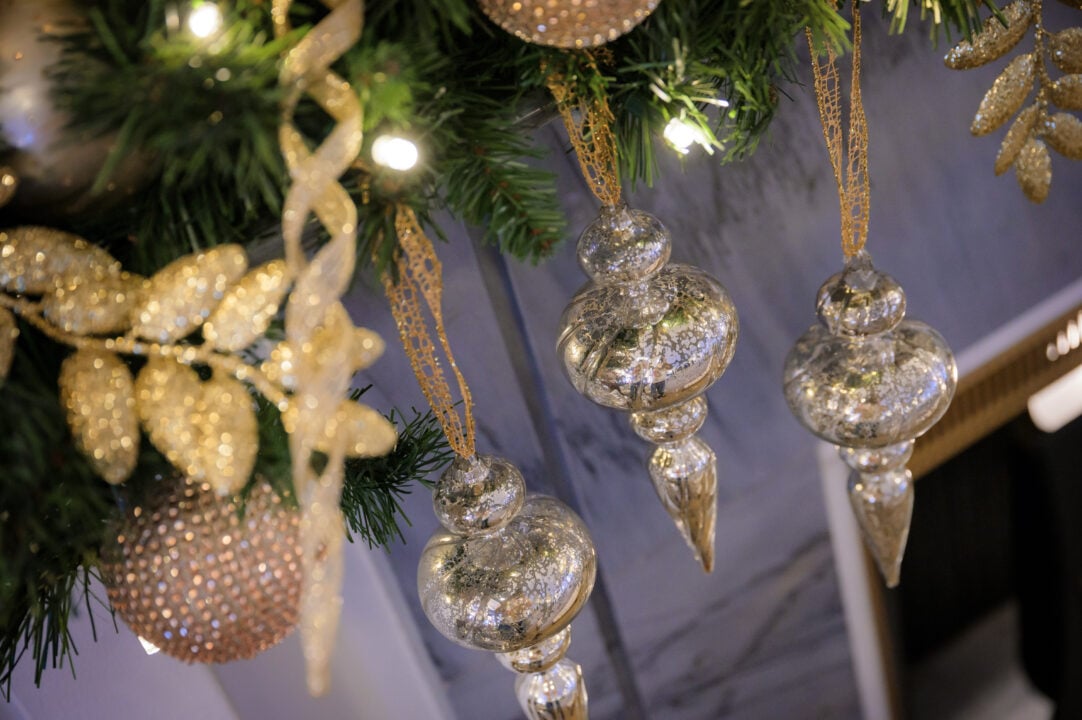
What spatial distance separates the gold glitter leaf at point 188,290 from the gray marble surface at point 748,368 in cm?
30

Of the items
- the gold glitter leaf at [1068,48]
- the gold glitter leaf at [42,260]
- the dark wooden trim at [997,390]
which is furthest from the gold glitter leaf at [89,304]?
the dark wooden trim at [997,390]

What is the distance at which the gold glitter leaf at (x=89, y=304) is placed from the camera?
27 centimetres

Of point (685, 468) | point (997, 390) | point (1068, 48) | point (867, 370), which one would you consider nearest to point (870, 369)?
point (867, 370)

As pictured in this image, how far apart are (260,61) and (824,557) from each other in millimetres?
842

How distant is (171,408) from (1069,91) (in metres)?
0.50

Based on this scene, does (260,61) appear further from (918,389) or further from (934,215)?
(934,215)

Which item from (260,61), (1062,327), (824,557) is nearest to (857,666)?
(824,557)

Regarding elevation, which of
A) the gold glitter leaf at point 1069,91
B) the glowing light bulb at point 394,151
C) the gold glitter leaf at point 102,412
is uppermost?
the glowing light bulb at point 394,151

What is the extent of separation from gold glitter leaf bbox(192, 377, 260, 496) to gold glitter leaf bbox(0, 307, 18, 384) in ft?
0.19

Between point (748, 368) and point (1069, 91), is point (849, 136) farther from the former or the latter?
point (748, 368)

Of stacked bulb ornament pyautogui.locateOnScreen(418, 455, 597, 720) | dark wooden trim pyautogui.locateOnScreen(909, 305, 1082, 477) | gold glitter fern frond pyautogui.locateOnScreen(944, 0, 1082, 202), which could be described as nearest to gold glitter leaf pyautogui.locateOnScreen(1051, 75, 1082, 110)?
gold glitter fern frond pyautogui.locateOnScreen(944, 0, 1082, 202)

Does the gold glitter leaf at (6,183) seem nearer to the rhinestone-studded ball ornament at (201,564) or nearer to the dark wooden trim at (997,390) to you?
the rhinestone-studded ball ornament at (201,564)

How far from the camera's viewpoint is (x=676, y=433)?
1.53ft

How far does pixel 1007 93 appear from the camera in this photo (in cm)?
49
